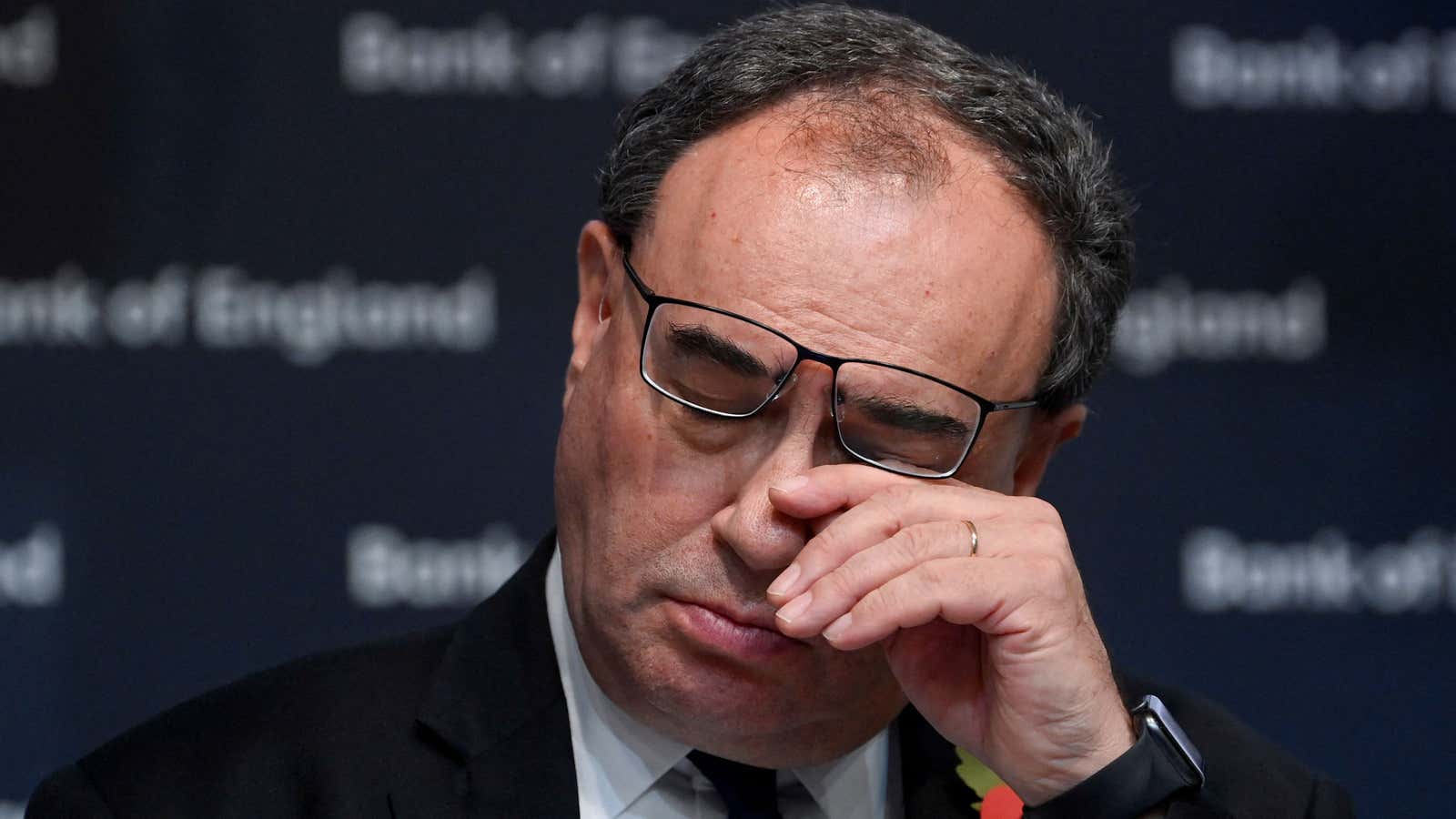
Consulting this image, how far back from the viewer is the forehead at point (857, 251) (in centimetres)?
191

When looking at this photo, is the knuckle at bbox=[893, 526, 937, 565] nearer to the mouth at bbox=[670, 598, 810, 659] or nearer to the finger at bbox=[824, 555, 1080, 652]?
the finger at bbox=[824, 555, 1080, 652]

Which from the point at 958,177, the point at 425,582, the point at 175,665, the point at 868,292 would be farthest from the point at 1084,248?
the point at 175,665

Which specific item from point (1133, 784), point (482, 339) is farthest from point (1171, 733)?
point (482, 339)

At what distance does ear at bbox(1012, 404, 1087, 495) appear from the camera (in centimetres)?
219

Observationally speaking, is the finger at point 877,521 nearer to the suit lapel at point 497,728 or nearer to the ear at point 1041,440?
the ear at point 1041,440

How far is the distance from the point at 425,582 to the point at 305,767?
952 mm

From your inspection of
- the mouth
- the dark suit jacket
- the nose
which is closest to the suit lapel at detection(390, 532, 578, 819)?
the dark suit jacket

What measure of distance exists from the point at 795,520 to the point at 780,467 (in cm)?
7

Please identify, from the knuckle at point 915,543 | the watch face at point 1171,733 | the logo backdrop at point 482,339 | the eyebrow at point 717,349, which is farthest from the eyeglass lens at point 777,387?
the logo backdrop at point 482,339

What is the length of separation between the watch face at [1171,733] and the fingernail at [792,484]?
551 mm

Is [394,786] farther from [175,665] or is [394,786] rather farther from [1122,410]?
[1122,410]

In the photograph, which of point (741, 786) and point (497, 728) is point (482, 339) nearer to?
point (497, 728)

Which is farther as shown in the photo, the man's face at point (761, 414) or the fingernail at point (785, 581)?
the man's face at point (761, 414)

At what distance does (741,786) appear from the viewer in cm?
205
